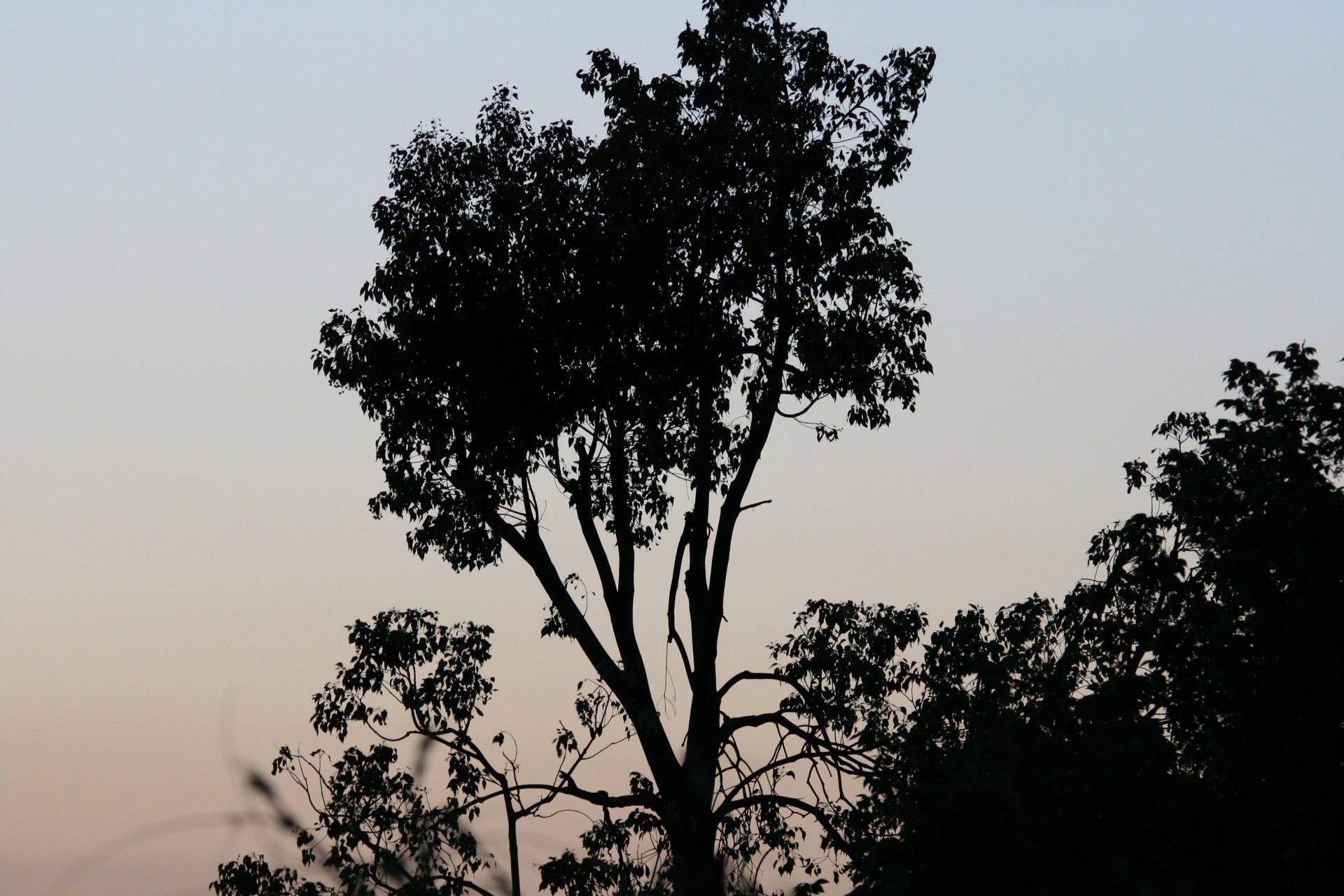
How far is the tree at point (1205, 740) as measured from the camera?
1173cm

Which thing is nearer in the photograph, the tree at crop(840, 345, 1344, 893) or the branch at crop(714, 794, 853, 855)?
the tree at crop(840, 345, 1344, 893)

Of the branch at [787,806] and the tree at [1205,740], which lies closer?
the tree at [1205,740]

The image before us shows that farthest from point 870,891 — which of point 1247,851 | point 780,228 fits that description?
point 780,228

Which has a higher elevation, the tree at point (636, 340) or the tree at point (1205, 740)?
the tree at point (636, 340)

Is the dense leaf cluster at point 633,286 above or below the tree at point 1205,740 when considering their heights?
above

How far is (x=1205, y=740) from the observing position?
13047 mm

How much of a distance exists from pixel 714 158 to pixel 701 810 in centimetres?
867

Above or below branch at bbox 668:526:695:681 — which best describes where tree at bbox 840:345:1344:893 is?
below

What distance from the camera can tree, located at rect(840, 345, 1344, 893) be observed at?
11.7m

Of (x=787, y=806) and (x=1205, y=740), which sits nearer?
(x=1205, y=740)

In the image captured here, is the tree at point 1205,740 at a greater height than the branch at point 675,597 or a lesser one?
lesser

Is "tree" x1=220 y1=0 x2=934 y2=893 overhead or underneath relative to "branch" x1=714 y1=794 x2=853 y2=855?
overhead

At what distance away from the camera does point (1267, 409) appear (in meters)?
13.7

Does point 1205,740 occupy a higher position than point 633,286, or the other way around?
point 633,286
